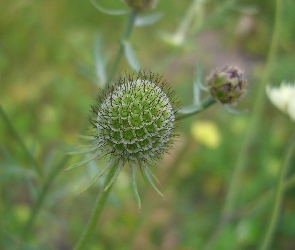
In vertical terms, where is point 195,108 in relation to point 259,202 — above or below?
below

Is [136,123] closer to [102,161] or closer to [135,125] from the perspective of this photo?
[135,125]

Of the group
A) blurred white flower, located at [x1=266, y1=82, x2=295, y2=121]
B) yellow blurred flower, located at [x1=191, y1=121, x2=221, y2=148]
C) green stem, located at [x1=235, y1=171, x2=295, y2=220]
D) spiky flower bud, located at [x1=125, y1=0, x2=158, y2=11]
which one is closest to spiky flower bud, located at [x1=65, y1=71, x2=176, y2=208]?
spiky flower bud, located at [x1=125, y1=0, x2=158, y2=11]

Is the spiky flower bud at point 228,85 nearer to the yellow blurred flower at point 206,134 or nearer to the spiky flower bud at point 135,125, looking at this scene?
the spiky flower bud at point 135,125

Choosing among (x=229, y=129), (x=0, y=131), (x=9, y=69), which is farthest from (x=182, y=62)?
(x=0, y=131)

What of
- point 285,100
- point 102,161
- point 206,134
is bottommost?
point 285,100

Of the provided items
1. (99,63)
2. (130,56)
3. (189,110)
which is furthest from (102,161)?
(189,110)

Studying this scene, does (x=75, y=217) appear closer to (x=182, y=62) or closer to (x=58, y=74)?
(x=58, y=74)
